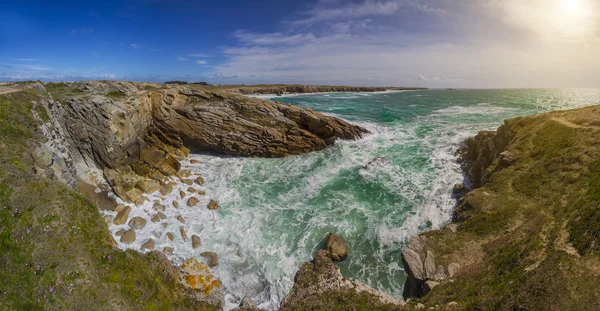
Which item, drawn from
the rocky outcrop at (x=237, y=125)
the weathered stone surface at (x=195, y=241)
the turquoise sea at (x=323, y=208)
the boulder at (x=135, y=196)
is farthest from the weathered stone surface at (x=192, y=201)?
the rocky outcrop at (x=237, y=125)

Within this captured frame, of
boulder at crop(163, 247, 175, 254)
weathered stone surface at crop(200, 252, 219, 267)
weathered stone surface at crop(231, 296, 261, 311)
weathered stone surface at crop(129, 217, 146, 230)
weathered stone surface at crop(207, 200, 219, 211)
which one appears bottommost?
weathered stone surface at crop(231, 296, 261, 311)

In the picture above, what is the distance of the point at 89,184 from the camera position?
15656 mm

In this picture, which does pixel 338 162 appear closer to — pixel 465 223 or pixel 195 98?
pixel 465 223

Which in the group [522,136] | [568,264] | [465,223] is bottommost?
[465,223]

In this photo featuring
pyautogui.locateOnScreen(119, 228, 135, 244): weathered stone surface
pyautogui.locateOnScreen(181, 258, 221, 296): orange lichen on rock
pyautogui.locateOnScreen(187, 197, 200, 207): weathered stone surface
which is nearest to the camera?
pyautogui.locateOnScreen(181, 258, 221, 296): orange lichen on rock

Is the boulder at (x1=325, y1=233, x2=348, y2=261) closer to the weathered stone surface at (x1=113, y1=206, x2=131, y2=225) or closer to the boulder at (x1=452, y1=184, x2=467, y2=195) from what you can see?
the boulder at (x1=452, y1=184, x2=467, y2=195)

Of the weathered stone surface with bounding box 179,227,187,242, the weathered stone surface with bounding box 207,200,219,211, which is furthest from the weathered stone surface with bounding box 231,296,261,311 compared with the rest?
the weathered stone surface with bounding box 207,200,219,211

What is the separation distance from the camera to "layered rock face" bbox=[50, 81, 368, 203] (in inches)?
704

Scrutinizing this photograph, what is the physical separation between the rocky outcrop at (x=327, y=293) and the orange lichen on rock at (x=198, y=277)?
3.47 meters

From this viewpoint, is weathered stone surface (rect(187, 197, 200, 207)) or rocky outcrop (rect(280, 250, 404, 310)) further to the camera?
weathered stone surface (rect(187, 197, 200, 207))

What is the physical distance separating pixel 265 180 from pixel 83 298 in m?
14.1

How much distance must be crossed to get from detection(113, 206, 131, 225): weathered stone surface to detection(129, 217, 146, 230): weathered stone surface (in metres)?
0.43

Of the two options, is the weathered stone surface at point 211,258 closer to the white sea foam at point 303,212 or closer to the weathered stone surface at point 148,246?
the white sea foam at point 303,212

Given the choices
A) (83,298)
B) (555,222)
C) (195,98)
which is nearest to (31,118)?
(83,298)
